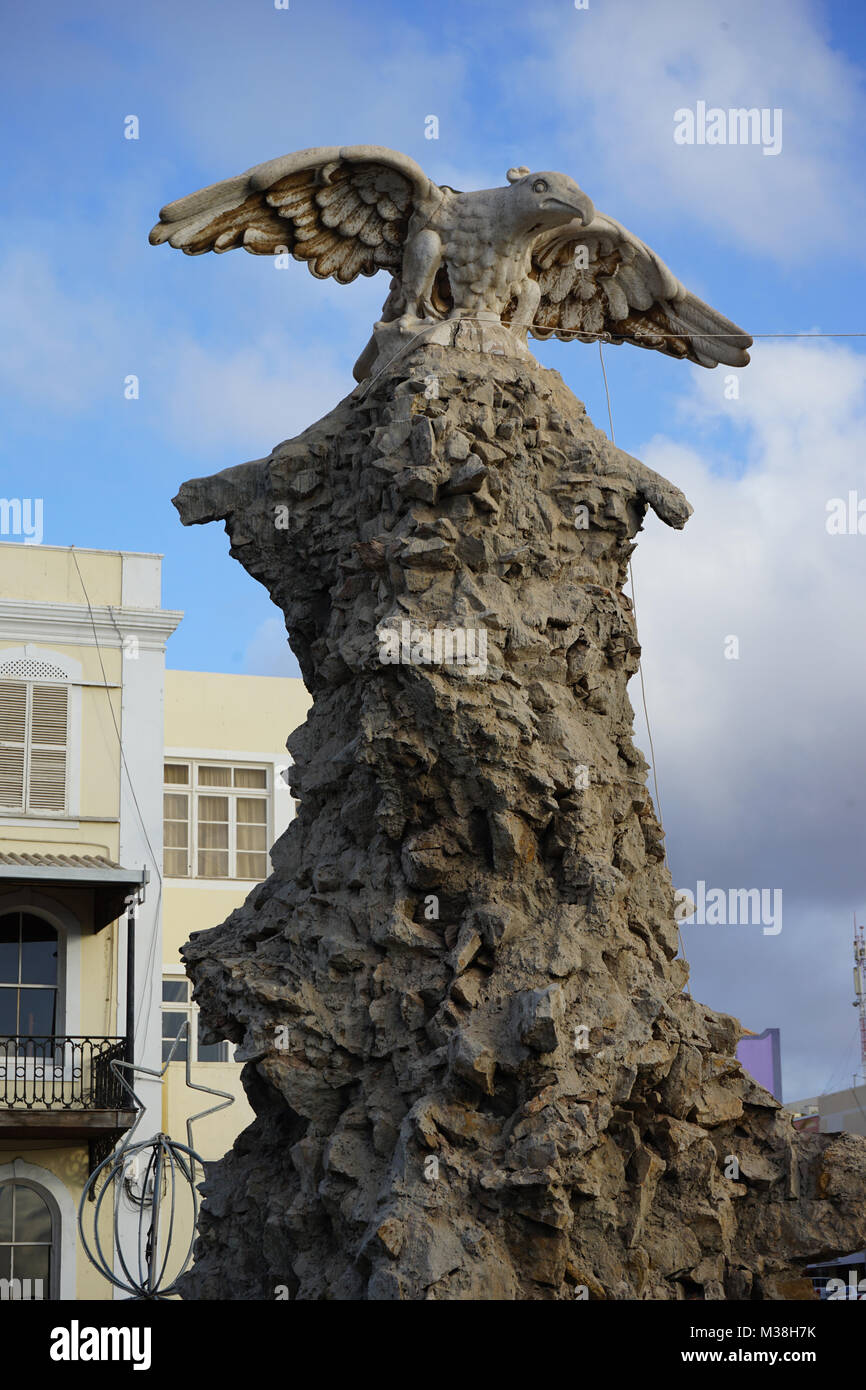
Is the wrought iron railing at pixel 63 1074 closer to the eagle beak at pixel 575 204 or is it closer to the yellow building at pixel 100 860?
the yellow building at pixel 100 860

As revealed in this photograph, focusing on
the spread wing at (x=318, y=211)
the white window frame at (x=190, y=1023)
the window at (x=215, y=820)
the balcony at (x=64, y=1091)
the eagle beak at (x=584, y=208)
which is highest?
the window at (x=215, y=820)

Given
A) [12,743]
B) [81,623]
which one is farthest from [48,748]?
[81,623]

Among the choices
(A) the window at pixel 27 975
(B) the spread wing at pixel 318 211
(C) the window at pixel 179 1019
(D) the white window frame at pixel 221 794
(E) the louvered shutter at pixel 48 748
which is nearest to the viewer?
(B) the spread wing at pixel 318 211

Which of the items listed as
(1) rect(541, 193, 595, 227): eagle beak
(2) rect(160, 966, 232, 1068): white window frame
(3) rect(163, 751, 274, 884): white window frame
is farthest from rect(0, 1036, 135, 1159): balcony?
(1) rect(541, 193, 595, 227): eagle beak

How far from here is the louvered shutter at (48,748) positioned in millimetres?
19188

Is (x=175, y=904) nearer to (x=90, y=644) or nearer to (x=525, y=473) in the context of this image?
(x=90, y=644)

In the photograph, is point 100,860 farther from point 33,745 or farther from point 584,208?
point 584,208

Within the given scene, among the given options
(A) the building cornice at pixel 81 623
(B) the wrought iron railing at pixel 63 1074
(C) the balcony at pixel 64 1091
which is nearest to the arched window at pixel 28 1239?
(C) the balcony at pixel 64 1091

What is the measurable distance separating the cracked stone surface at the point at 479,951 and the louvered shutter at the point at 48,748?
11.9m

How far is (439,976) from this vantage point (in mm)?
6781

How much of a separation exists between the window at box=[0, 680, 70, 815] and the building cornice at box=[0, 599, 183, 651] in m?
0.57

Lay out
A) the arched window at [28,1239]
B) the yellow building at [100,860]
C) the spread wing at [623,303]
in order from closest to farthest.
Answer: the spread wing at [623,303]
the arched window at [28,1239]
the yellow building at [100,860]

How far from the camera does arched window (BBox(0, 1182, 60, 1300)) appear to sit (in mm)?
17234
